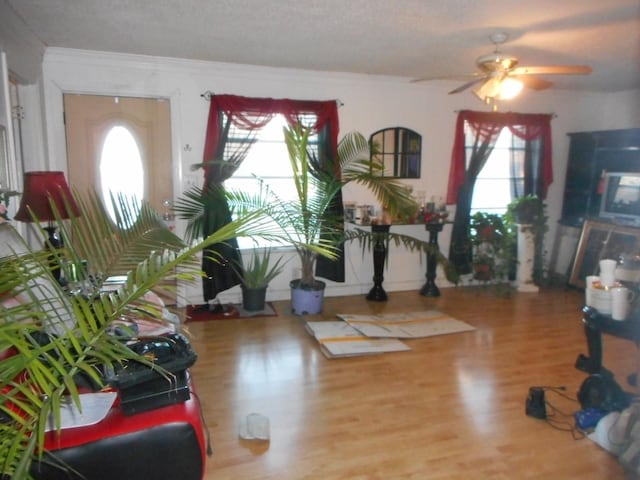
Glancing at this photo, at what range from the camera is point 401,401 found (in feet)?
8.58

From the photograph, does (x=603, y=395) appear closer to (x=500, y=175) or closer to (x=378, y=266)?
(x=378, y=266)

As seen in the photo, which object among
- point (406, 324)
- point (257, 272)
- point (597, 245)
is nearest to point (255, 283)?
point (257, 272)

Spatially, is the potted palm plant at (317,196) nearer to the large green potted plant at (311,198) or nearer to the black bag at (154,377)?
the large green potted plant at (311,198)

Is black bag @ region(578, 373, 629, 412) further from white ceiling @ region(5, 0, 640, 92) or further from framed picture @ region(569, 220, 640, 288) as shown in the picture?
framed picture @ region(569, 220, 640, 288)

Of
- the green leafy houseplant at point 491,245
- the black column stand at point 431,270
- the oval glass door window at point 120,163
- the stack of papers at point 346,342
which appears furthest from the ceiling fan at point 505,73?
the oval glass door window at point 120,163

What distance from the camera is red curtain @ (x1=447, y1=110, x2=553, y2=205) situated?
16.1 feet

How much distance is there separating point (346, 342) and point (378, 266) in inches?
52.6

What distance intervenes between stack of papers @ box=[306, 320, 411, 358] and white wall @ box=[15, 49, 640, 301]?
1055 millimetres

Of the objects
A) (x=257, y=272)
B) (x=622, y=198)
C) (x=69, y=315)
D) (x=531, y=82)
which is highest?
(x=531, y=82)

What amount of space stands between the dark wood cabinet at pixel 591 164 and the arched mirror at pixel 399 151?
6.61 ft

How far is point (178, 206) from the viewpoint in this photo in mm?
4047

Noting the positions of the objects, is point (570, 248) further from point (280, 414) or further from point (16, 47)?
point (16, 47)

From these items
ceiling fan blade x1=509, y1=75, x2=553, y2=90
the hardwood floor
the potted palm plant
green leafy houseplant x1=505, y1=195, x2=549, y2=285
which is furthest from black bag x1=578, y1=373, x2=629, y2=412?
green leafy houseplant x1=505, y1=195, x2=549, y2=285

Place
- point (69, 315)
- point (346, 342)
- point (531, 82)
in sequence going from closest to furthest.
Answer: point (69, 315), point (531, 82), point (346, 342)
